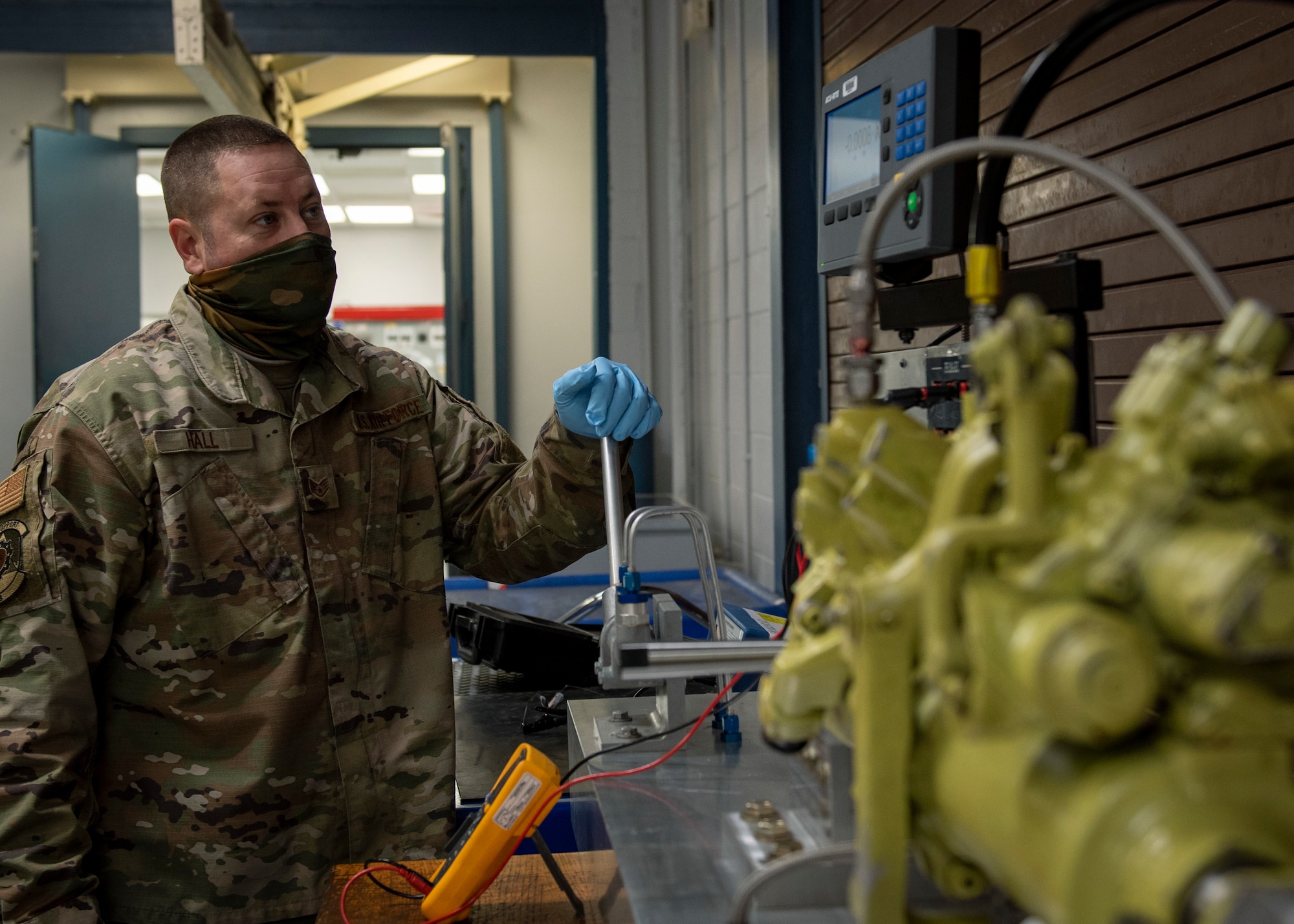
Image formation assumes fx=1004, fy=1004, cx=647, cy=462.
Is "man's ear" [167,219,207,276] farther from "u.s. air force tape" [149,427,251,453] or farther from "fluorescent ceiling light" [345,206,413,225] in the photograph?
"fluorescent ceiling light" [345,206,413,225]

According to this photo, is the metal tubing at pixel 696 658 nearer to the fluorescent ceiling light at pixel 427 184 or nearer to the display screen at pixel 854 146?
the display screen at pixel 854 146

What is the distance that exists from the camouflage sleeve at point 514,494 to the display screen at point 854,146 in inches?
20.0

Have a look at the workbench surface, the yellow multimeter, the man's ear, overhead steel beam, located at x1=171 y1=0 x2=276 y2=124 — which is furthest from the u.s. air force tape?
overhead steel beam, located at x1=171 y1=0 x2=276 y2=124

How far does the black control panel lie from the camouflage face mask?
772mm

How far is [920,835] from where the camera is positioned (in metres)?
0.62

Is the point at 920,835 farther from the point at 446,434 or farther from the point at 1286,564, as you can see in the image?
the point at 446,434

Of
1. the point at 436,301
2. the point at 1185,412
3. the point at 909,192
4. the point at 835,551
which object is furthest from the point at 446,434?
the point at 436,301

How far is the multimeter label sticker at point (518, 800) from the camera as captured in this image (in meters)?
0.94

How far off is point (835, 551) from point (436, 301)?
11.9 metres

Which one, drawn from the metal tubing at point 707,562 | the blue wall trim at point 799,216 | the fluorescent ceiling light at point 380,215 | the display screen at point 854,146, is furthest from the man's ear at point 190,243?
the fluorescent ceiling light at point 380,215

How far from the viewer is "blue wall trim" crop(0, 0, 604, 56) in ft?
14.4

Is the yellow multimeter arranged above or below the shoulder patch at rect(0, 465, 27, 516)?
below

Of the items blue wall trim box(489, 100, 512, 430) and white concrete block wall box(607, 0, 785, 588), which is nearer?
white concrete block wall box(607, 0, 785, 588)

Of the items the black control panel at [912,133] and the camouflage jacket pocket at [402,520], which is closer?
the black control panel at [912,133]
